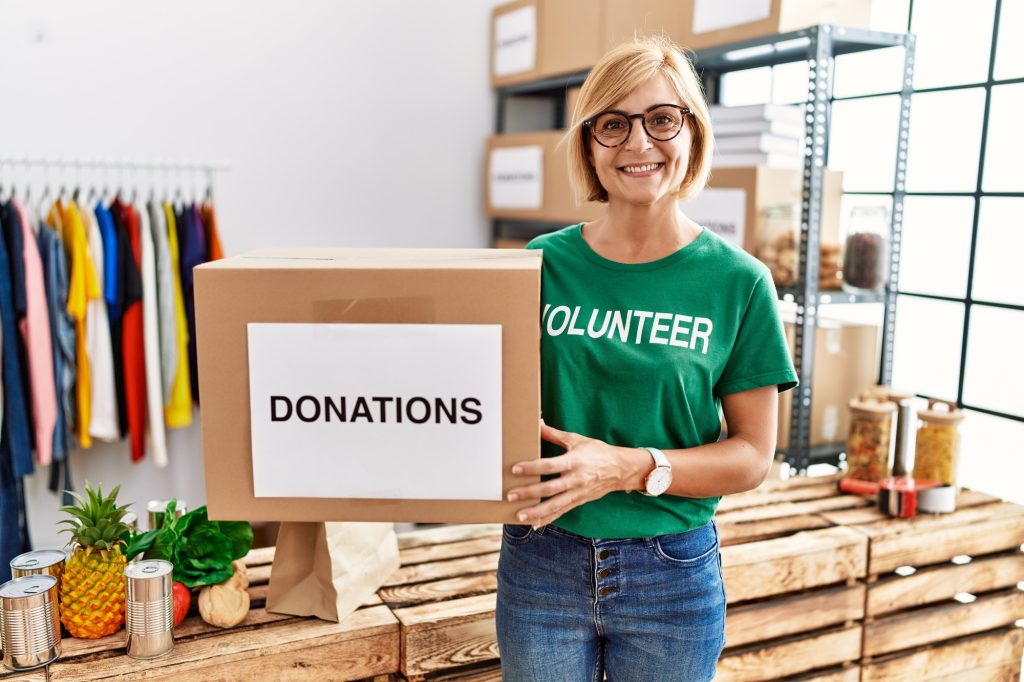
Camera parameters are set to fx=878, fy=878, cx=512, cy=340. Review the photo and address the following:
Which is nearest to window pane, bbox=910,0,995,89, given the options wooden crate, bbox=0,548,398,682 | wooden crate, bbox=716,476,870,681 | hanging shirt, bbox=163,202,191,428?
wooden crate, bbox=716,476,870,681

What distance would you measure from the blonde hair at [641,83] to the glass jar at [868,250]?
51.7 inches

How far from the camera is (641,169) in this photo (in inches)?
44.8

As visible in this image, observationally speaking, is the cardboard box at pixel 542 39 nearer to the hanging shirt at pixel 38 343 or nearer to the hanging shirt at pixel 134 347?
the hanging shirt at pixel 134 347

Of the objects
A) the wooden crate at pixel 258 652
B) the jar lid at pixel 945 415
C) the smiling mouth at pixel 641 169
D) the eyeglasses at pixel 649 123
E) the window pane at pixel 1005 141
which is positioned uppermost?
the window pane at pixel 1005 141

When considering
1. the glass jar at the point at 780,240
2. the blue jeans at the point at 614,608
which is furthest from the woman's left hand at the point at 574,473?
the glass jar at the point at 780,240

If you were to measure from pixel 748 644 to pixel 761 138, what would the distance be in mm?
1327

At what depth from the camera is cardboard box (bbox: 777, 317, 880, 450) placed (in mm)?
2408

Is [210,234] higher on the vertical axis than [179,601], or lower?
higher

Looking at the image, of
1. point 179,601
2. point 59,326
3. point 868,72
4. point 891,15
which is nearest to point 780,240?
point 868,72

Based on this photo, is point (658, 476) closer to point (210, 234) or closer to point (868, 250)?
point (868, 250)

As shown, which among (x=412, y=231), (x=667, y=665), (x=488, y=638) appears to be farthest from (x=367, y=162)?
(x=667, y=665)

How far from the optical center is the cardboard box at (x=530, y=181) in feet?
10.7

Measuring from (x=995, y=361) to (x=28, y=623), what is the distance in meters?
2.38

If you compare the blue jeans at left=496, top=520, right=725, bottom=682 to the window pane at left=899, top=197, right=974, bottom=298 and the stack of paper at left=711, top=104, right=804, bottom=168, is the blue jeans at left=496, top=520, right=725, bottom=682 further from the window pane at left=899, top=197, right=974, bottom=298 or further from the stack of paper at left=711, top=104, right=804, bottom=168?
the window pane at left=899, top=197, right=974, bottom=298
